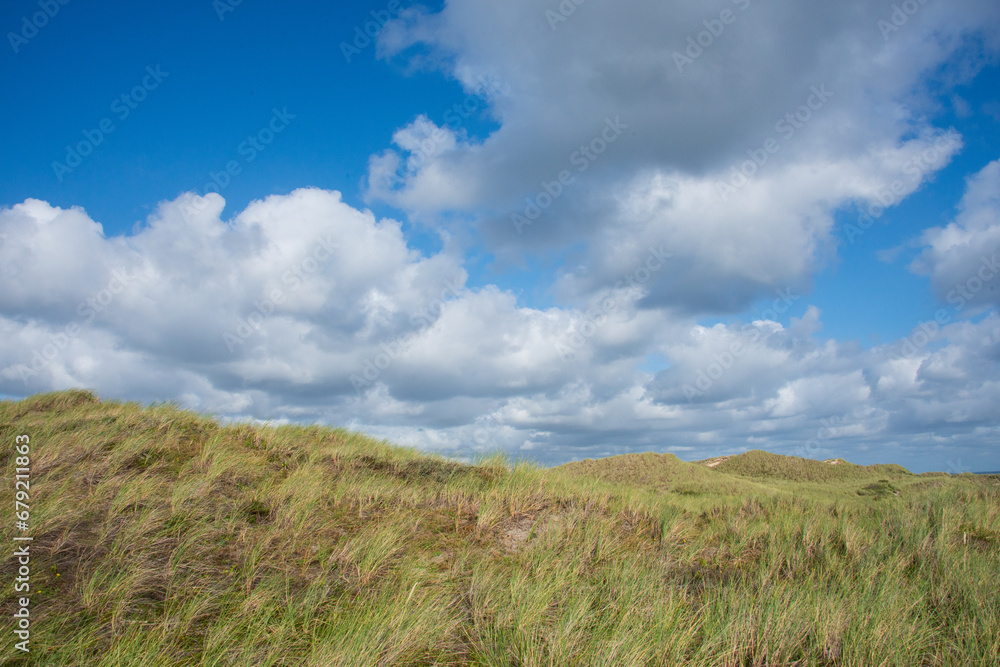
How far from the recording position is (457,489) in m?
8.45

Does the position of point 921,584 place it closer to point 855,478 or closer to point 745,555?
point 745,555

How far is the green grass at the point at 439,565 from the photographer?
14.2ft

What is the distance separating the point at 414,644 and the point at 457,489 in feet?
13.7

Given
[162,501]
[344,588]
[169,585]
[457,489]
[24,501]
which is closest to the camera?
[169,585]

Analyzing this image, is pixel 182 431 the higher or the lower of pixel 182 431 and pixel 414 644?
the higher

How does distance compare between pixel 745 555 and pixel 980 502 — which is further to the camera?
pixel 980 502

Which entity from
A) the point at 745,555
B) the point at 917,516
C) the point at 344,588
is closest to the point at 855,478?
the point at 917,516

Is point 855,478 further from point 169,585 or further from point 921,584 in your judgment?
point 169,585

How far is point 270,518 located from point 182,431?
3.74 m

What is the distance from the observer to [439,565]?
6078mm

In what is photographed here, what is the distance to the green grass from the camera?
14.2ft

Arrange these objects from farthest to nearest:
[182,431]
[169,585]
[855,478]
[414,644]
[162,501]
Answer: [855,478], [182,431], [162,501], [169,585], [414,644]

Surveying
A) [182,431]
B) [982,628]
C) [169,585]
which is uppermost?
[182,431]

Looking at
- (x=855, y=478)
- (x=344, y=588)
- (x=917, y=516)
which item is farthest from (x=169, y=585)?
(x=855, y=478)
